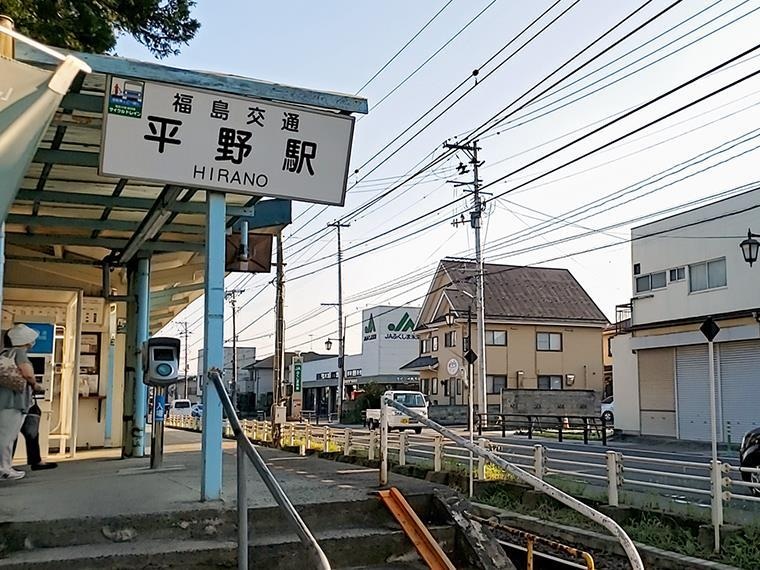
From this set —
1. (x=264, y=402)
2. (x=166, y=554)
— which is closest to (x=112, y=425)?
(x=166, y=554)

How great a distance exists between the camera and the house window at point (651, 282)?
28264 millimetres

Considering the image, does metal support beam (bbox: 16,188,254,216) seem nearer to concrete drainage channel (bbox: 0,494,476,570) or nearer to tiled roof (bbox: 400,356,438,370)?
concrete drainage channel (bbox: 0,494,476,570)

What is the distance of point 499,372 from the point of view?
145ft

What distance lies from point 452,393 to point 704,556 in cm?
3830

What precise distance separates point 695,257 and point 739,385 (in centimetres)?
475

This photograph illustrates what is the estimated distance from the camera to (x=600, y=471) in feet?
51.2

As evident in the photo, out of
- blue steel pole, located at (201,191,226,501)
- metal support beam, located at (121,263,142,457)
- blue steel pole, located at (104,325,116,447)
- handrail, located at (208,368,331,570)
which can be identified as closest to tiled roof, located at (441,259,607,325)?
blue steel pole, located at (104,325,116,447)

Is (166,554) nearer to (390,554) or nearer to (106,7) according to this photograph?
(390,554)

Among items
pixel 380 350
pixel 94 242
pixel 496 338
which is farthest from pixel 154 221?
pixel 380 350

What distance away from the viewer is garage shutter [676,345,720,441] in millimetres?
25672

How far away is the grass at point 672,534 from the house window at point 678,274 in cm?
1819

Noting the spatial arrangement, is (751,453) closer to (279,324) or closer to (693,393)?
(279,324)

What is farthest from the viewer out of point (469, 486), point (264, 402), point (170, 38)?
point (264, 402)

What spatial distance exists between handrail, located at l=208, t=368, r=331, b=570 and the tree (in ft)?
17.5
